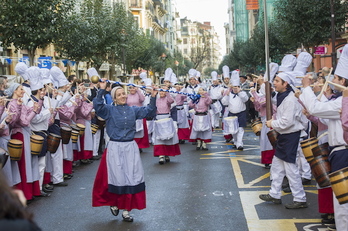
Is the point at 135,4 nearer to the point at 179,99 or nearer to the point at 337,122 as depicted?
the point at 179,99

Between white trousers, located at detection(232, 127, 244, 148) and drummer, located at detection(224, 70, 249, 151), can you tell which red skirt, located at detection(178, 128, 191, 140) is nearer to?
drummer, located at detection(224, 70, 249, 151)

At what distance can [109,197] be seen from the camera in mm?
7762

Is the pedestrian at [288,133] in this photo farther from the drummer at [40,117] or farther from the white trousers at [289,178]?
the drummer at [40,117]

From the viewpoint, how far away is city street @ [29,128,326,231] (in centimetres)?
731

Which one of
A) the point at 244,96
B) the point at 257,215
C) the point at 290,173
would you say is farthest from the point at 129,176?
the point at 244,96

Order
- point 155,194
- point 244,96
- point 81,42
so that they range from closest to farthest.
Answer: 1. point 155,194
2. point 244,96
3. point 81,42

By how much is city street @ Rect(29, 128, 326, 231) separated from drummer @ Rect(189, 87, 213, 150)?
270cm

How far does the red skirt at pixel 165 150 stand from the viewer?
13.3m

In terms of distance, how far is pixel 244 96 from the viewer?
15.1 m

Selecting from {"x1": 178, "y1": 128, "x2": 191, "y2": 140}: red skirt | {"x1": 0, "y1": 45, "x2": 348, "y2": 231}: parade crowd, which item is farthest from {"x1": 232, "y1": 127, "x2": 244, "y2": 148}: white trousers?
{"x1": 0, "y1": 45, "x2": 348, "y2": 231}: parade crowd

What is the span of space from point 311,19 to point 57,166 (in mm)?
17695

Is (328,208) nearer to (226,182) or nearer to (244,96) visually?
(226,182)

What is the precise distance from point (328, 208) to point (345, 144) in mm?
1297

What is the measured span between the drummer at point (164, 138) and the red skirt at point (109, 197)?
5350mm
